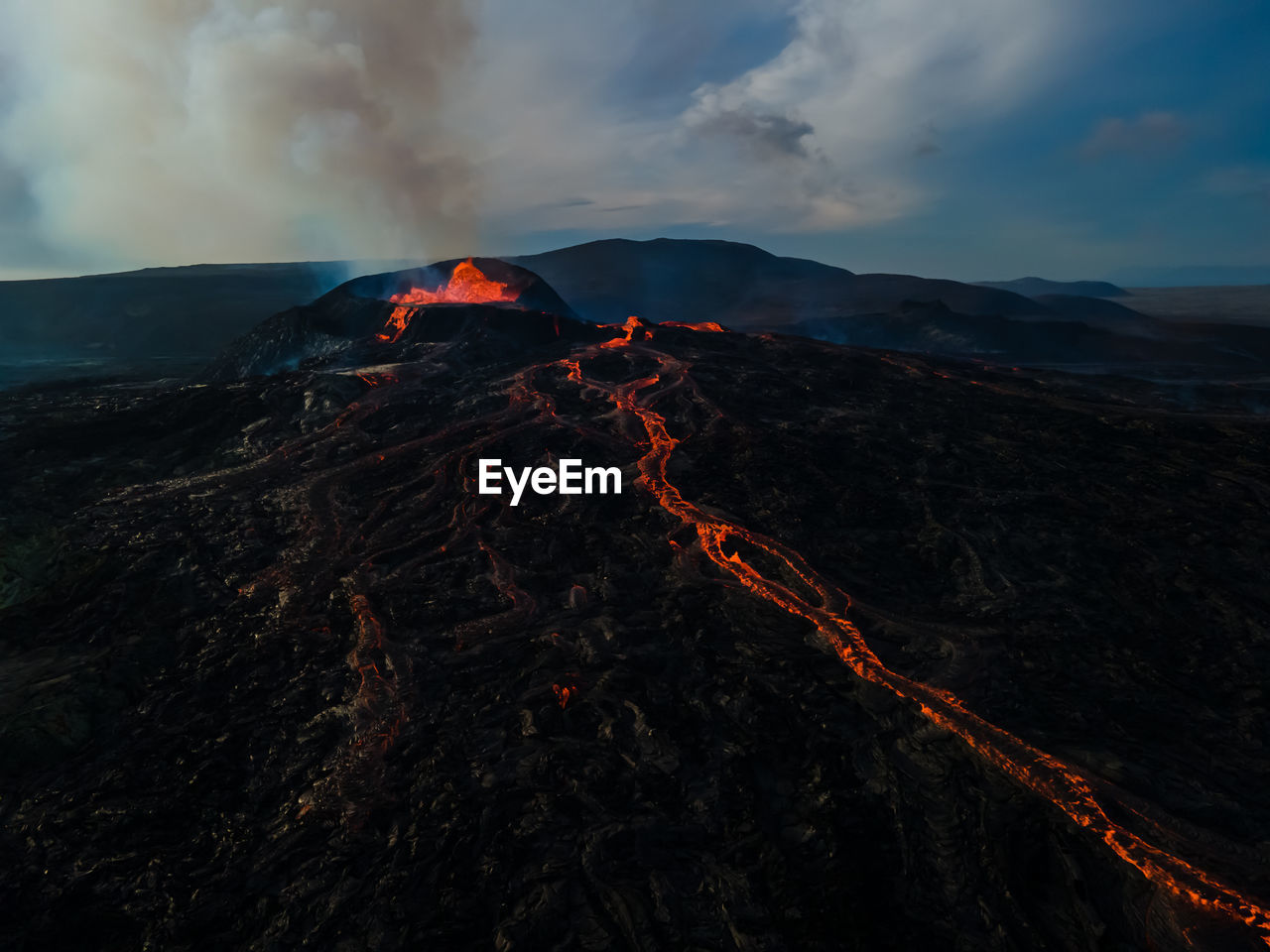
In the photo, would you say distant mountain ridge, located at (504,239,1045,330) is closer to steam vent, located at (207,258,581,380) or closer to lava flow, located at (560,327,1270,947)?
steam vent, located at (207,258,581,380)

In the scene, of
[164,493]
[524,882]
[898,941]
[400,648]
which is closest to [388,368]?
[164,493]

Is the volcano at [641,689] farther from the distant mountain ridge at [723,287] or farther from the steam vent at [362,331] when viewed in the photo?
the distant mountain ridge at [723,287]

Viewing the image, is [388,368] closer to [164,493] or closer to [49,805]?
[164,493]

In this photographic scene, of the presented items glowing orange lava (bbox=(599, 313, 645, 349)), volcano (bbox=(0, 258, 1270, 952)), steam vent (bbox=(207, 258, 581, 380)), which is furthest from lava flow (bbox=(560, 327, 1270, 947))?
steam vent (bbox=(207, 258, 581, 380))

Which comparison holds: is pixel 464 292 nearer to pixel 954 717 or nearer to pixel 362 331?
pixel 362 331

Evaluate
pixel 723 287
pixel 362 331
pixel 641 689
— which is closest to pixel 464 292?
pixel 362 331

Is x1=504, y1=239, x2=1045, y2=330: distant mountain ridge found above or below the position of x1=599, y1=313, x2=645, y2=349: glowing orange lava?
above

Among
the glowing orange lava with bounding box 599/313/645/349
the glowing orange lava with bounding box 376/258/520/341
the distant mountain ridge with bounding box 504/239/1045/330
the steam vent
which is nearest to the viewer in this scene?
the steam vent
